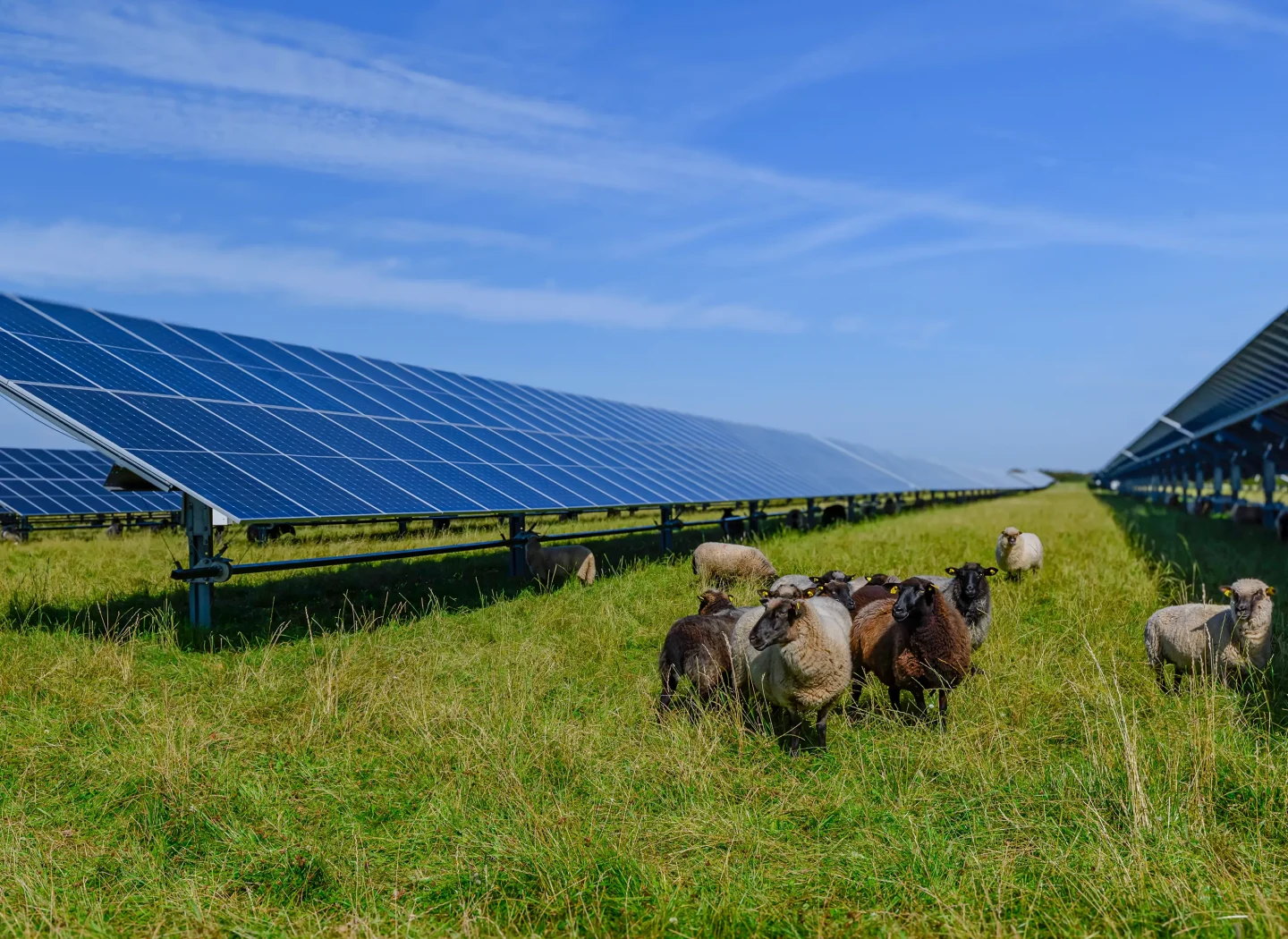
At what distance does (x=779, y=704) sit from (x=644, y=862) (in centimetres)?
271

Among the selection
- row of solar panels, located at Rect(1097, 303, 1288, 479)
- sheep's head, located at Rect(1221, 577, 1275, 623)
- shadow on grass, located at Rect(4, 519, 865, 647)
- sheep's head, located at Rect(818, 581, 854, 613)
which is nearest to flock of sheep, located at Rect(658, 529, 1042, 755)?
sheep's head, located at Rect(818, 581, 854, 613)

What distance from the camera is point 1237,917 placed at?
11.7 feet

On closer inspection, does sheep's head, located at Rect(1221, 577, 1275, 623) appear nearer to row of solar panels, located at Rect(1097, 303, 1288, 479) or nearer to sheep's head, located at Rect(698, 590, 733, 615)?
sheep's head, located at Rect(698, 590, 733, 615)

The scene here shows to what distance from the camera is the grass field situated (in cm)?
420

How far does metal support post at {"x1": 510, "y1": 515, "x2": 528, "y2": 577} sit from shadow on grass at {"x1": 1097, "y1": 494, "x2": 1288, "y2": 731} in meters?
9.88

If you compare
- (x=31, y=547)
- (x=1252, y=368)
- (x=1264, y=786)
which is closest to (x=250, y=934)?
(x=1264, y=786)

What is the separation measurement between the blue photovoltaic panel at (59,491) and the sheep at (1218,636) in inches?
1001

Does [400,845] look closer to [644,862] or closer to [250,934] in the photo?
[250,934]

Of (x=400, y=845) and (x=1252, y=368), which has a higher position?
(x=1252, y=368)

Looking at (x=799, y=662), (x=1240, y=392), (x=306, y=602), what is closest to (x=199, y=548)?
(x=306, y=602)

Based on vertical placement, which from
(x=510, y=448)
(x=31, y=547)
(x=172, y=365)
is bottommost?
(x=31, y=547)

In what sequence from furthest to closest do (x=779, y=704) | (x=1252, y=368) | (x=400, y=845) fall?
(x=1252, y=368) < (x=779, y=704) < (x=400, y=845)

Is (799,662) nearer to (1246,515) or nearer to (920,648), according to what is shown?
(920,648)

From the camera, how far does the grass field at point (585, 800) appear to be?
4.20 meters
